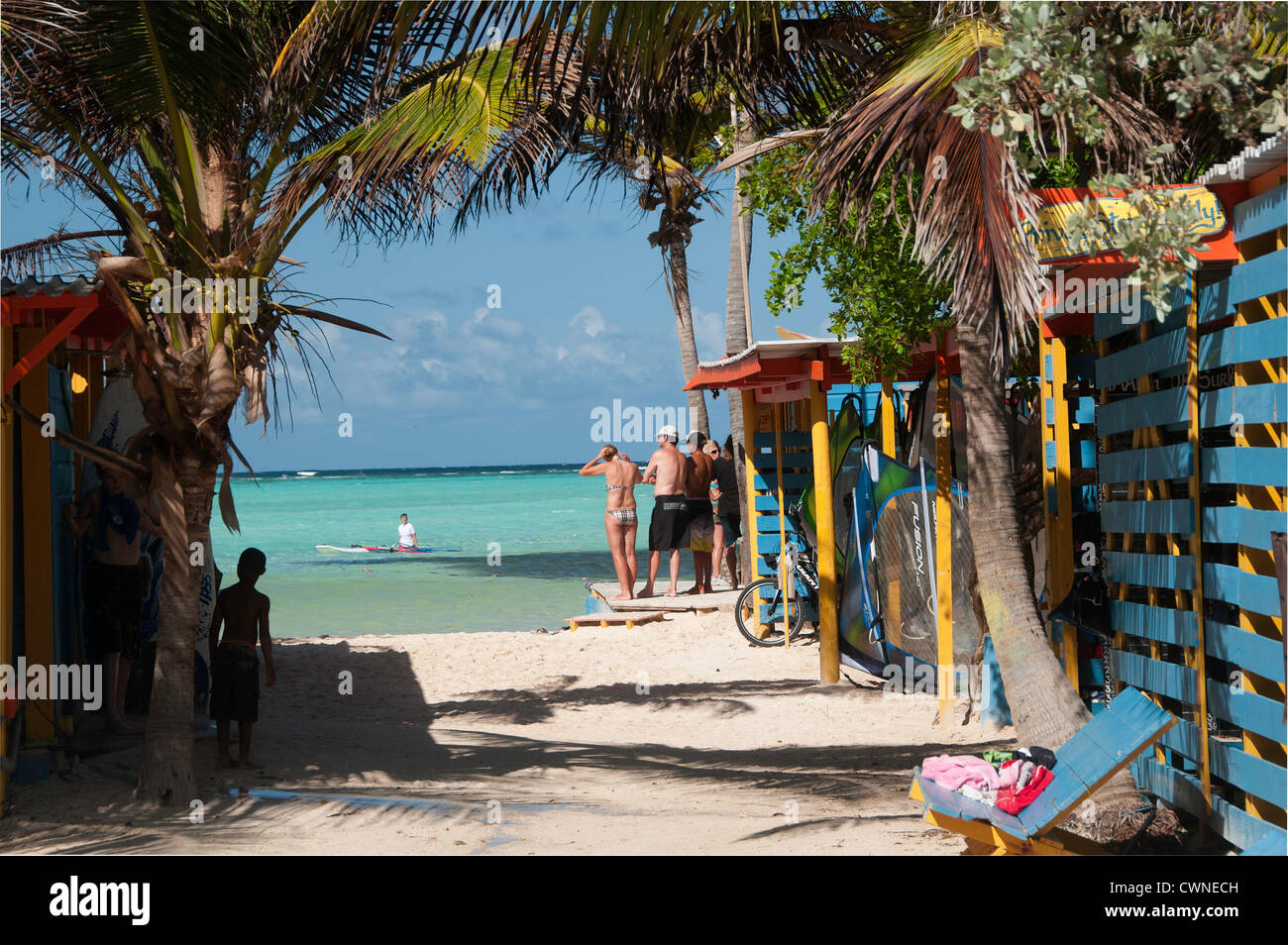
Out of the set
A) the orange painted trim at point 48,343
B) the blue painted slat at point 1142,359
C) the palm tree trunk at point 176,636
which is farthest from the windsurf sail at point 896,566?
the orange painted trim at point 48,343

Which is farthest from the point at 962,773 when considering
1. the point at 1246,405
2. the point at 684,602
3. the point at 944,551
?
the point at 684,602

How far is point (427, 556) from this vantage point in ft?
108

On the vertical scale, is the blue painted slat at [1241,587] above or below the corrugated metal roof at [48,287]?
below

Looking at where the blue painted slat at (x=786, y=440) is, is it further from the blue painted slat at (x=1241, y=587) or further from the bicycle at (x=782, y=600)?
the blue painted slat at (x=1241, y=587)

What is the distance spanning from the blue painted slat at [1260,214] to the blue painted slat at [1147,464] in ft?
2.93

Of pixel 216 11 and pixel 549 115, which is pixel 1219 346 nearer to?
pixel 549 115

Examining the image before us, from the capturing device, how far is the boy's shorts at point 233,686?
6668 millimetres

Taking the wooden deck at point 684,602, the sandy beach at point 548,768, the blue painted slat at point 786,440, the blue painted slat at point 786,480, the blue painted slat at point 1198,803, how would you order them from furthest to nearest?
the wooden deck at point 684,602 → the blue painted slat at point 786,480 → the blue painted slat at point 786,440 → the sandy beach at point 548,768 → the blue painted slat at point 1198,803

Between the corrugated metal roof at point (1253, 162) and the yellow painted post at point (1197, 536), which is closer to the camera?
the corrugated metal roof at point (1253, 162)

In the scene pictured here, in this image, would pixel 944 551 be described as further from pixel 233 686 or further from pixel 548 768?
pixel 233 686

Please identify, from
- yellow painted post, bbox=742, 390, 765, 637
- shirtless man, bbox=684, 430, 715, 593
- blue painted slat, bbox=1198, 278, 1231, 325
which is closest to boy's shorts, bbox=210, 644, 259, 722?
blue painted slat, bbox=1198, 278, 1231, 325
